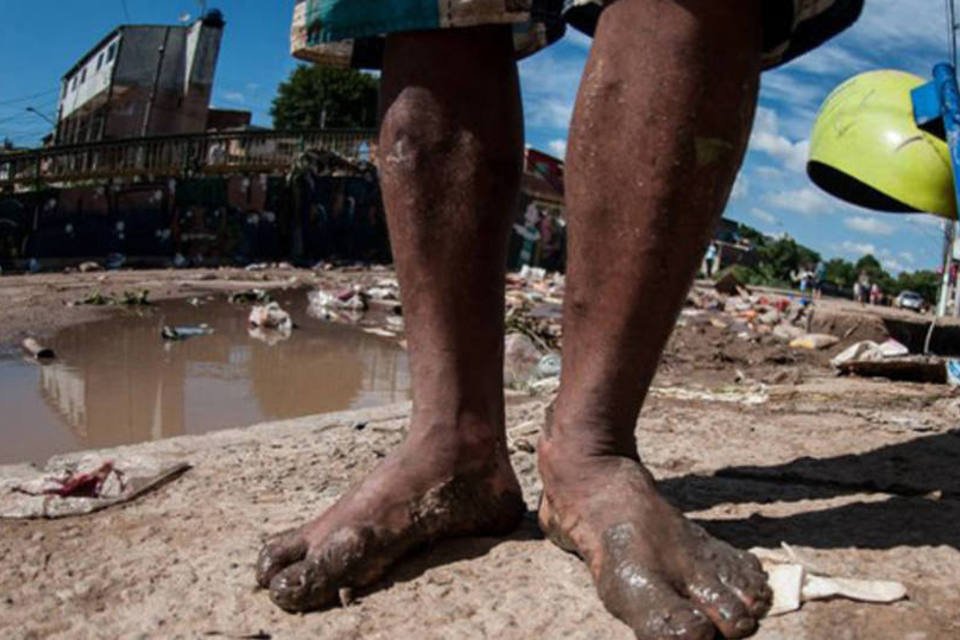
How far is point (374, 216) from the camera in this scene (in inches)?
703

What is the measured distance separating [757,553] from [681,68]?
25.4 inches

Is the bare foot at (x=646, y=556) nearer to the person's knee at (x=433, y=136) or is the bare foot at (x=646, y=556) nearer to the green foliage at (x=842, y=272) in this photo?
the person's knee at (x=433, y=136)

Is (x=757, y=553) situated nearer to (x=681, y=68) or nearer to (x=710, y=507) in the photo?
(x=710, y=507)

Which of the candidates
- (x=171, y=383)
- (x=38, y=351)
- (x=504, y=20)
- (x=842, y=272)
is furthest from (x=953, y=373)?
(x=842, y=272)

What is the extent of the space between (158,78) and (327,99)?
482 inches

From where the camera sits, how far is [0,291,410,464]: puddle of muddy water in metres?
2.98

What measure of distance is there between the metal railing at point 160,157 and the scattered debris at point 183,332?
1052cm

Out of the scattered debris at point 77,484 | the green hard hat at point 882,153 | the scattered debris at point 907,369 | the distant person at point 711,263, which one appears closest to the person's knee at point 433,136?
the scattered debris at point 77,484

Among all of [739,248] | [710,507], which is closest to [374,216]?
[710,507]

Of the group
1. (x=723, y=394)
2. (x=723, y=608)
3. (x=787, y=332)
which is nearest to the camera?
(x=723, y=608)

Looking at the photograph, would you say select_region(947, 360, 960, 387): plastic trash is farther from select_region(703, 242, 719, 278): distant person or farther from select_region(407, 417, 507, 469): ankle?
select_region(703, 242, 719, 278): distant person

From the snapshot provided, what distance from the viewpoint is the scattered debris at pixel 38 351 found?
4.44 meters

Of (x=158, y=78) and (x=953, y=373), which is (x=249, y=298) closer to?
(x=953, y=373)

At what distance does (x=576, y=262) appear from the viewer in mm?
1099
